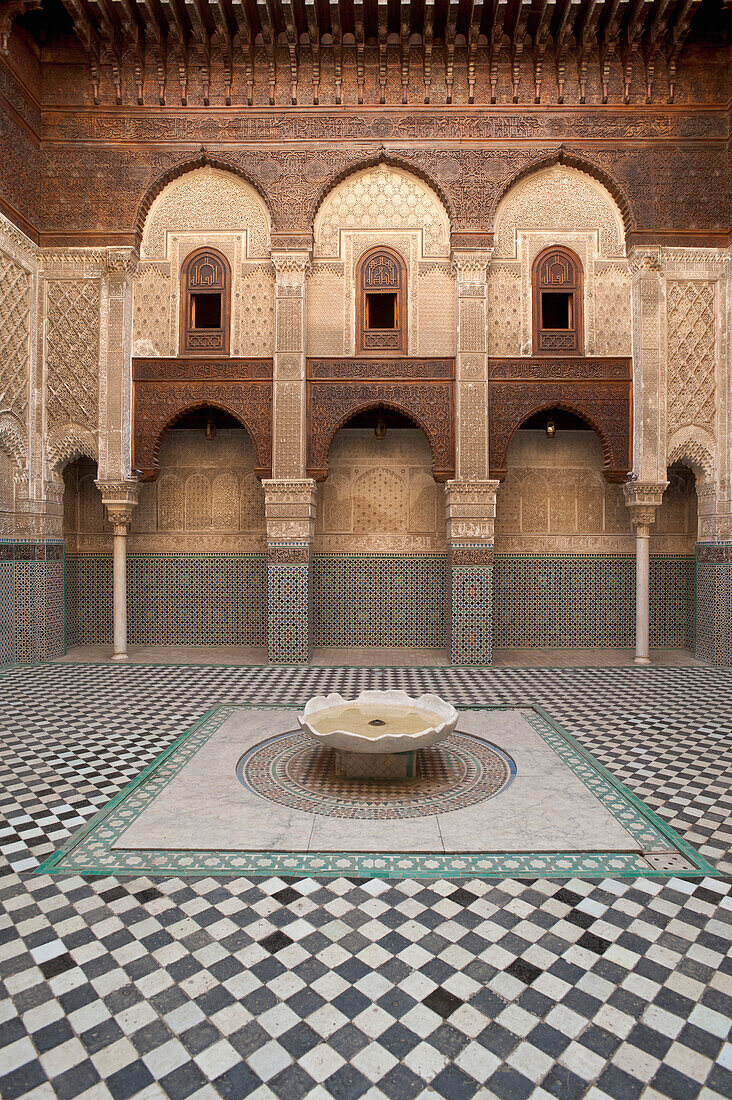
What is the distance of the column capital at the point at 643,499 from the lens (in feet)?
20.3

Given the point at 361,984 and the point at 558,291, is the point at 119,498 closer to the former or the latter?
the point at 558,291

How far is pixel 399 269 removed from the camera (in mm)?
6340

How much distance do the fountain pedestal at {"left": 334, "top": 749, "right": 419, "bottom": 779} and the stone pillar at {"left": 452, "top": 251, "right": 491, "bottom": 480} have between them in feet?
11.8

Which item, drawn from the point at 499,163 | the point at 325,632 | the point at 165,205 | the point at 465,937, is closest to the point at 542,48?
the point at 499,163

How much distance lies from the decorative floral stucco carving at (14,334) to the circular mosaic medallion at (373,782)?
430 cm

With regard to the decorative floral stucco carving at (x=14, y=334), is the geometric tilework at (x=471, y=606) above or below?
below

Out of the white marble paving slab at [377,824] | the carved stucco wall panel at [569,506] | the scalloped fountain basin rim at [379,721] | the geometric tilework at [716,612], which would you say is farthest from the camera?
the carved stucco wall panel at [569,506]

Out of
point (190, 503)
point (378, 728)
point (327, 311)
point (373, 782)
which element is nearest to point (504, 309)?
point (327, 311)

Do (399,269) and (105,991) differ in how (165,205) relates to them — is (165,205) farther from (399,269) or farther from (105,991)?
(105,991)

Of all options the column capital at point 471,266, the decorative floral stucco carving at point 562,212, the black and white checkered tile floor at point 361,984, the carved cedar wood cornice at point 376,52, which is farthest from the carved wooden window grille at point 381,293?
the black and white checkered tile floor at point 361,984

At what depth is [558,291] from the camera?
639cm

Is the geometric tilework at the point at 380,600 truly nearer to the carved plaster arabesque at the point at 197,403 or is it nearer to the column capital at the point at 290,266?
the carved plaster arabesque at the point at 197,403

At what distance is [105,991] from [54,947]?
29cm

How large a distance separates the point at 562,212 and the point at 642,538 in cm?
337
